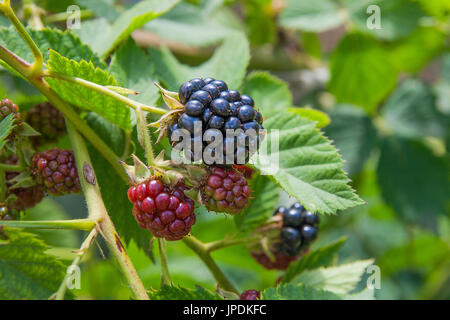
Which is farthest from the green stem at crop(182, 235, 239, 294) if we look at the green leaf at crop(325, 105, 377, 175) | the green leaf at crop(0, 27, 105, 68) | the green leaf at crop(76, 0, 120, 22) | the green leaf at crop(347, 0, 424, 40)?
the green leaf at crop(347, 0, 424, 40)

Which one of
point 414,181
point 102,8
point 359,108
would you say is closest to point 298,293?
point 102,8

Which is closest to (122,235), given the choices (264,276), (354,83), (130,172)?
(130,172)

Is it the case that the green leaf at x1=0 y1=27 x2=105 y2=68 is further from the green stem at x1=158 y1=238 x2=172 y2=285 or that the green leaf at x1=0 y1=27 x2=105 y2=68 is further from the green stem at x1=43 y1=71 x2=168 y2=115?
the green stem at x1=158 y1=238 x2=172 y2=285

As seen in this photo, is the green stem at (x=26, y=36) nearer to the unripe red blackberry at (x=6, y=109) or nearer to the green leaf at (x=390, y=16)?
the unripe red blackberry at (x=6, y=109)

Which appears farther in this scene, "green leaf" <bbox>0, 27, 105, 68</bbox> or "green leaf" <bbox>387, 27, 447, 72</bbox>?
"green leaf" <bbox>387, 27, 447, 72</bbox>

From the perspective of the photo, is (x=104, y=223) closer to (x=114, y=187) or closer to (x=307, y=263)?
(x=114, y=187)

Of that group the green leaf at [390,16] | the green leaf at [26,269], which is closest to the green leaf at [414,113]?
the green leaf at [390,16]
